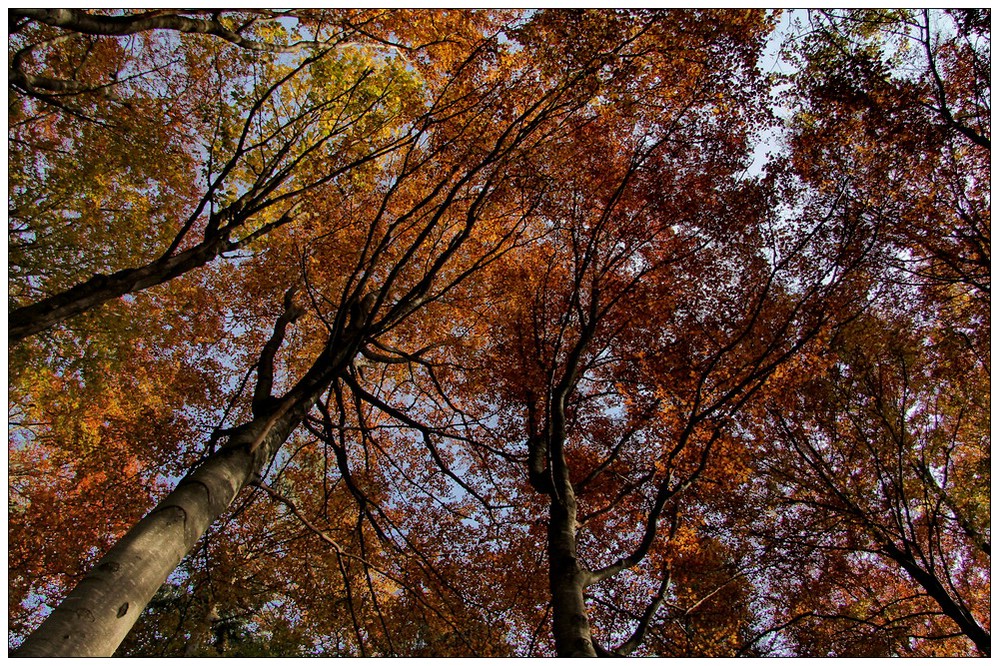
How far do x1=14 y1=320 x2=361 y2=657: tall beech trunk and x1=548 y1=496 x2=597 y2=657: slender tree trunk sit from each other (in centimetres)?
252

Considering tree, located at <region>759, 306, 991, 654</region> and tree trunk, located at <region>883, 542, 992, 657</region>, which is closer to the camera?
tree trunk, located at <region>883, 542, 992, 657</region>

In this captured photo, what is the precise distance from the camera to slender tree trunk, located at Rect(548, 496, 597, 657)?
3.43m

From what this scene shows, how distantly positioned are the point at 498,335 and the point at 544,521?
3536mm

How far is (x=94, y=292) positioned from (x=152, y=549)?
266 cm

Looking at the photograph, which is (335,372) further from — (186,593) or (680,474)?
(186,593)

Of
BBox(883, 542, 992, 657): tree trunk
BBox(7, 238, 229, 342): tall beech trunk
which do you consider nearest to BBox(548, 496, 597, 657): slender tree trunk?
BBox(7, 238, 229, 342): tall beech trunk

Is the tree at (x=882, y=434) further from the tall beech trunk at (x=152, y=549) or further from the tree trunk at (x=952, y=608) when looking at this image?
the tall beech trunk at (x=152, y=549)

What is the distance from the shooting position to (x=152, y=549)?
2469mm

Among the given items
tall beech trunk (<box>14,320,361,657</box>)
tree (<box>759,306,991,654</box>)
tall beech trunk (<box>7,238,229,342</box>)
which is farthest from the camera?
tree (<box>759,306,991,654</box>)

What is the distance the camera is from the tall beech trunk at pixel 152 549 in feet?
6.77

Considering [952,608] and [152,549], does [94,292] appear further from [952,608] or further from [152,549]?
[952,608]

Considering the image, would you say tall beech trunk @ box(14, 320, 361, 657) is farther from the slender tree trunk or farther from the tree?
the tree

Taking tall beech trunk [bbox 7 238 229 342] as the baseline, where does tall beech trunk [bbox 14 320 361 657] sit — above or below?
below
